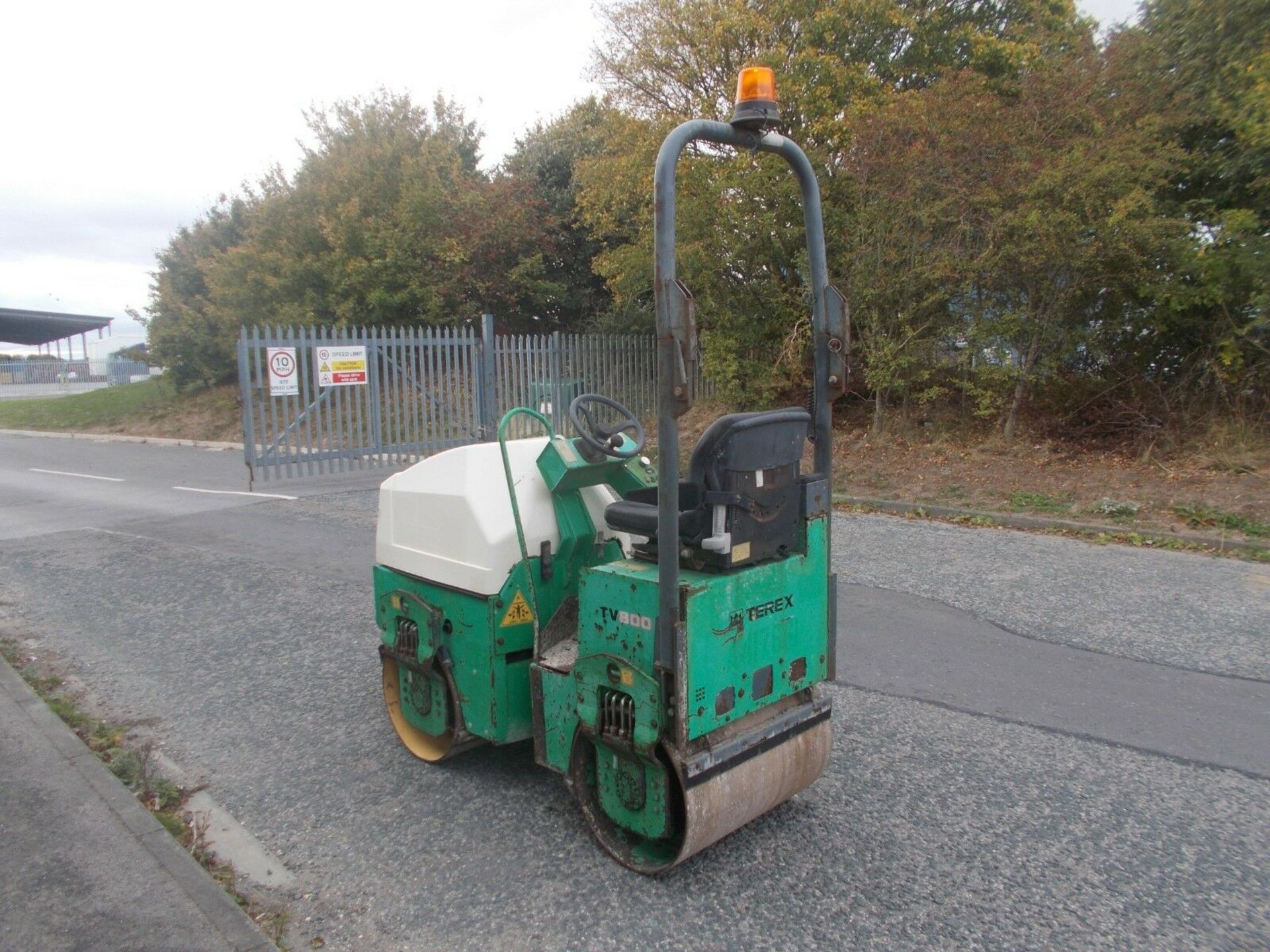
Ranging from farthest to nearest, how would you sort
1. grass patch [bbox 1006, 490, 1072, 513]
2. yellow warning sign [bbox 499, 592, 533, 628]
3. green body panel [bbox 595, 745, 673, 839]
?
grass patch [bbox 1006, 490, 1072, 513] < yellow warning sign [bbox 499, 592, 533, 628] < green body panel [bbox 595, 745, 673, 839]

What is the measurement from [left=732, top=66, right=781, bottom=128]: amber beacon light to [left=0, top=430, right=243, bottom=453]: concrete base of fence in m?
17.7

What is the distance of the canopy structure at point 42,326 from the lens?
1759 inches

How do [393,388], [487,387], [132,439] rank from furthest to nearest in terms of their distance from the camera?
[132,439] → [487,387] → [393,388]

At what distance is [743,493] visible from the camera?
298 cm

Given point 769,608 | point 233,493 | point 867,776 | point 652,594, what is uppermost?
A: point 652,594

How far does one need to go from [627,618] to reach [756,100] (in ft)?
5.69

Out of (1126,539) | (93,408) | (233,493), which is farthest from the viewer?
(93,408)

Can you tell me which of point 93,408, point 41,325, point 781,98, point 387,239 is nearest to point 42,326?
point 41,325

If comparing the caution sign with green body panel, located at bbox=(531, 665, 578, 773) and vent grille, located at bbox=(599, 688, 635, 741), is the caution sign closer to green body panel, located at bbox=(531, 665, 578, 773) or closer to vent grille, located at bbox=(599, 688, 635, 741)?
green body panel, located at bbox=(531, 665, 578, 773)

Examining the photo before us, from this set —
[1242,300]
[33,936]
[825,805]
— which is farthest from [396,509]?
[1242,300]

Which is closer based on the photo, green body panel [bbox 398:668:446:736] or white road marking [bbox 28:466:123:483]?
green body panel [bbox 398:668:446:736]

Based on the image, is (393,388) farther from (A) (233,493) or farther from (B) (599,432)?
(B) (599,432)

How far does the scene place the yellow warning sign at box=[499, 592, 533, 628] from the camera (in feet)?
11.5

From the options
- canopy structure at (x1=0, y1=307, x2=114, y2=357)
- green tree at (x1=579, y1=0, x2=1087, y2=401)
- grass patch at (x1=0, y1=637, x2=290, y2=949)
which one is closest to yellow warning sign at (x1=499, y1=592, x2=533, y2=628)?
grass patch at (x1=0, y1=637, x2=290, y2=949)
